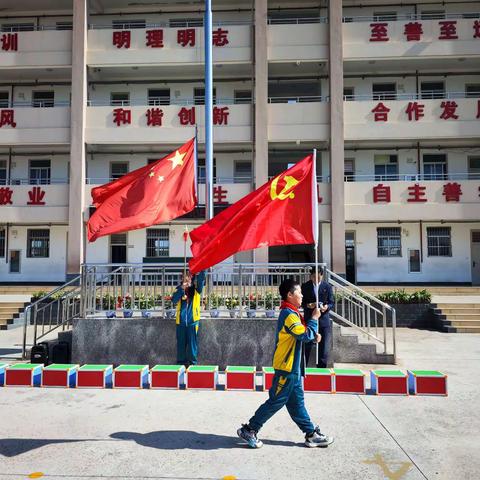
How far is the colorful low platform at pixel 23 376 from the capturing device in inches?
295

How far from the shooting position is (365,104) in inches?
827

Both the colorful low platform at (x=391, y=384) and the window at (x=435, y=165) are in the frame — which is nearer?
the colorful low platform at (x=391, y=384)

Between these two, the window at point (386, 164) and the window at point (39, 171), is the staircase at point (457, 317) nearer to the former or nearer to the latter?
the window at point (386, 164)

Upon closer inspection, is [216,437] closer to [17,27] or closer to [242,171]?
[242,171]

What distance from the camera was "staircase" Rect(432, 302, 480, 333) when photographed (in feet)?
47.5

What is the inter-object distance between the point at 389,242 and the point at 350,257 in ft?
6.72

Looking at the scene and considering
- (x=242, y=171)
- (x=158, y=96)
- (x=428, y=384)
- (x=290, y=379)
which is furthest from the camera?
(x=158, y=96)

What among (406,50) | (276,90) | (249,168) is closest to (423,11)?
(406,50)

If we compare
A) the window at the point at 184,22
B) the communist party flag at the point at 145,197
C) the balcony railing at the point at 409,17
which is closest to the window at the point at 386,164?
the balcony railing at the point at 409,17

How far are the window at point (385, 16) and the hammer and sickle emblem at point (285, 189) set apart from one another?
20.0 meters

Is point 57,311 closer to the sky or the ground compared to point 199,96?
closer to the ground

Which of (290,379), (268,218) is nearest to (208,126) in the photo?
(268,218)

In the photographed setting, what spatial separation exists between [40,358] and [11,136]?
16.0 meters

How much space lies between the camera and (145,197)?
8.34 metres
